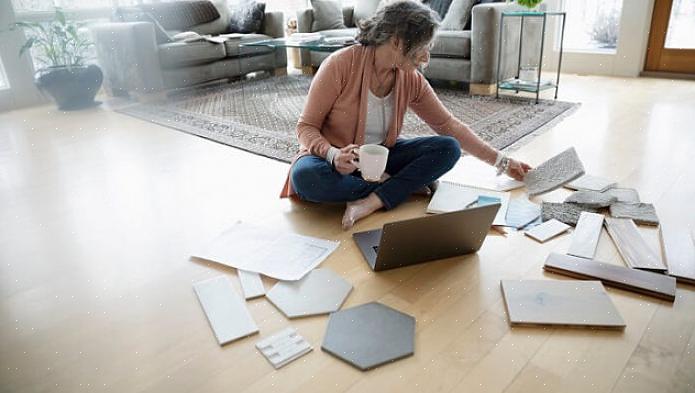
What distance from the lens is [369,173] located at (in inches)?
51.4

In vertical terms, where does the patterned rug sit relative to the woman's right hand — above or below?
below

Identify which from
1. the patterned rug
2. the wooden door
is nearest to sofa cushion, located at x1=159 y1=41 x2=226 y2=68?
the patterned rug

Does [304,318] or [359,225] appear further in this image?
[359,225]

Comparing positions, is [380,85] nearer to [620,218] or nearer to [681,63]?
[620,218]

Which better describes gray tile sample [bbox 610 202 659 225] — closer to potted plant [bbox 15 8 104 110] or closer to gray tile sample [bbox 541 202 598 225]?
gray tile sample [bbox 541 202 598 225]

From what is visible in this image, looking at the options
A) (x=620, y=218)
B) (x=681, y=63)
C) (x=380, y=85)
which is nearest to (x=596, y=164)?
(x=620, y=218)

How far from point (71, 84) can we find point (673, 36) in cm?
453

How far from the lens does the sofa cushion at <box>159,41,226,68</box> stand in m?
3.60

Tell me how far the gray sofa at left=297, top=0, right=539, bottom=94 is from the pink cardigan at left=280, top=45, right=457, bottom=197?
1.68 metres

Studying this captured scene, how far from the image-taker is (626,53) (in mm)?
3875

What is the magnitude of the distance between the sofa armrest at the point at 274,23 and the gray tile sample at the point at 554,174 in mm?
3228

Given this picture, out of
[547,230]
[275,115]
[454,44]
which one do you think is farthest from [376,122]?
[454,44]

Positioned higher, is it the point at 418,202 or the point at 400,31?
the point at 400,31

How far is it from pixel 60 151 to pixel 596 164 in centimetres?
257
